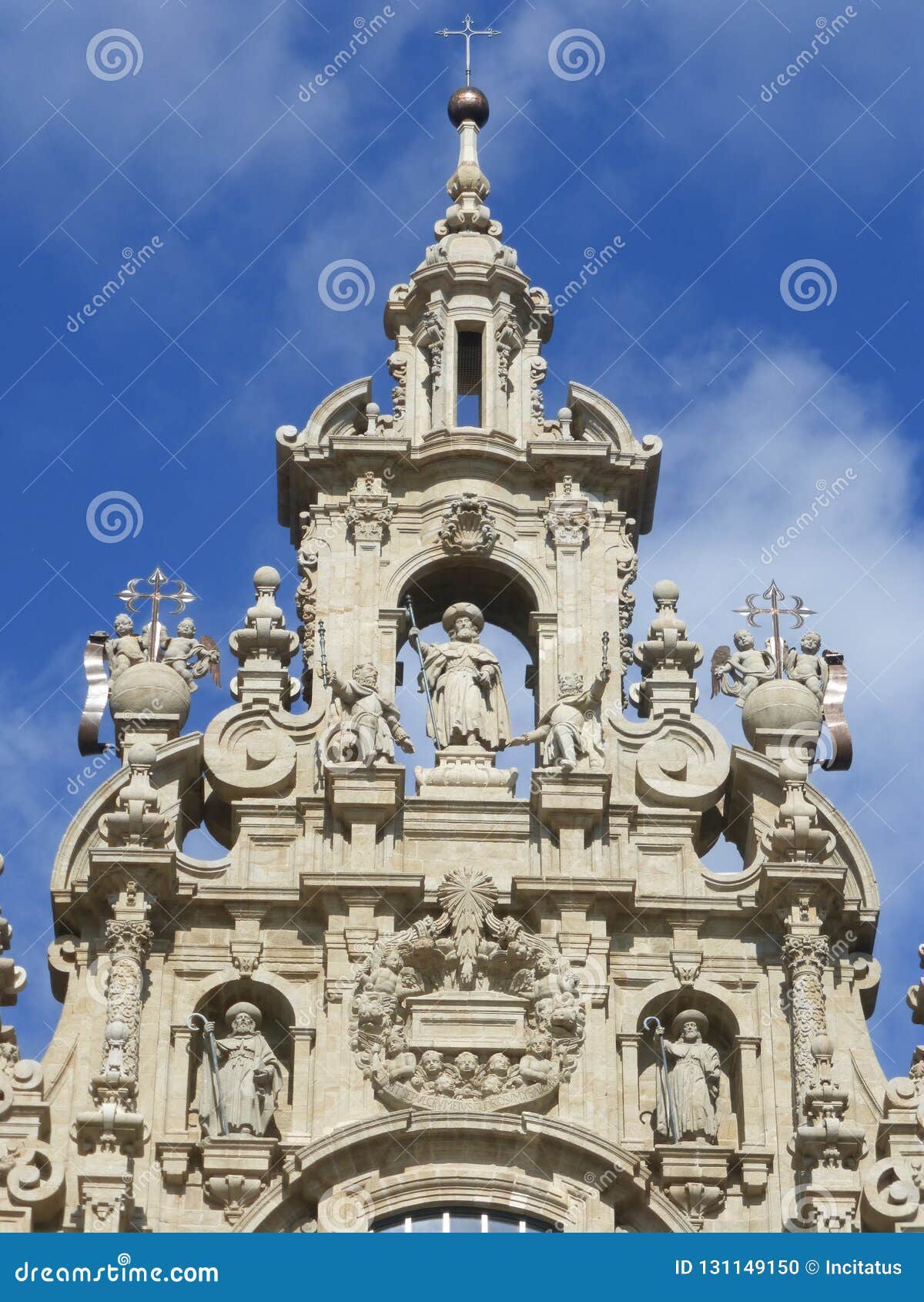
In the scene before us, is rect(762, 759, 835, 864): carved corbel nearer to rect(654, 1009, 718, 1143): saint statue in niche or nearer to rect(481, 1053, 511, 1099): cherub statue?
rect(654, 1009, 718, 1143): saint statue in niche

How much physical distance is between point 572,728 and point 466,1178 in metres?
5.00

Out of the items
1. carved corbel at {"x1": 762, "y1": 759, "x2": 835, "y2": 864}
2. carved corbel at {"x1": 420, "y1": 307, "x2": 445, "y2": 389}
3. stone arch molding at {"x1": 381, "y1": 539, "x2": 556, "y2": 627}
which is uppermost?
carved corbel at {"x1": 420, "y1": 307, "x2": 445, "y2": 389}

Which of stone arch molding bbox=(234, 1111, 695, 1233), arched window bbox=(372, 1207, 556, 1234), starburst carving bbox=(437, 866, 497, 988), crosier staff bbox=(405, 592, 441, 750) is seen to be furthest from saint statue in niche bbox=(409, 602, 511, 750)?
arched window bbox=(372, 1207, 556, 1234)

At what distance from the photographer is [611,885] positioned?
33.2 metres

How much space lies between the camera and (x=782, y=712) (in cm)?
3512

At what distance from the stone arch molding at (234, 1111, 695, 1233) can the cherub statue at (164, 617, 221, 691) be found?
591cm

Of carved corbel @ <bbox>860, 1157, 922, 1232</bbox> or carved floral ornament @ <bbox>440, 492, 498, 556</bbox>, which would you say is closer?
carved corbel @ <bbox>860, 1157, 922, 1232</bbox>

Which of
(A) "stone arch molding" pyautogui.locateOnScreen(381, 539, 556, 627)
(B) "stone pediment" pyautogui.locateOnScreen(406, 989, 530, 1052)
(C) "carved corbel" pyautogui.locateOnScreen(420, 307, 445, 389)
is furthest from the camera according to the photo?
(C) "carved corbel" pyautogui.locateOnScreen(420, 307, 445, 389)

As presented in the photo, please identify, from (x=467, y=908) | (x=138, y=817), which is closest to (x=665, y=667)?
(x=467, y=908)

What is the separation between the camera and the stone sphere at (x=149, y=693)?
3494cm

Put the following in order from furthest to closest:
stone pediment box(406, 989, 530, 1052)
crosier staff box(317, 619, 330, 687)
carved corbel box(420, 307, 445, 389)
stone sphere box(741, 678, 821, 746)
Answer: carved corbel box(420, 307, 445, 389) → crosier staff box(317, 619, 330, 687) → stone sphere box(741, 678, 821, 746) → stone pediment box(406, 989, 530, 1052)

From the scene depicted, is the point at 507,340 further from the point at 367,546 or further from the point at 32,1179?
the point at 32,1179

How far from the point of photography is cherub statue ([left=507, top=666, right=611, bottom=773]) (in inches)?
1346
